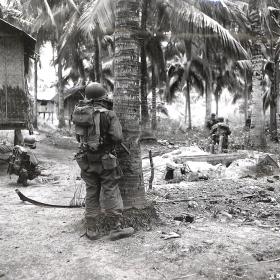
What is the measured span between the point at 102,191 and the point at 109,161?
0.39 meters

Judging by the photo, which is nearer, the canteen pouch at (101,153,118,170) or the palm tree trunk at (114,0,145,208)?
the canteen pouch at (101,153,118,170)

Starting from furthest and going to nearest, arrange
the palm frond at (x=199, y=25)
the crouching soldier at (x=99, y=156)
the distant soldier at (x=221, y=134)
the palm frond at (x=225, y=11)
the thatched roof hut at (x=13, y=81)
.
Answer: the palm frond at (x=225, y=11) → the palm frond at (x=199, y=25) → the distant soldier at (x=221, y=134) → the thatched roof hut at (x=13, y=81) → the crouching soldier at (x=99, y=156)

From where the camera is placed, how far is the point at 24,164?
8.37 meters

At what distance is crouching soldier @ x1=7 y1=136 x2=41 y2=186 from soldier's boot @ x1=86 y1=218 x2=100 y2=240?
4160mm

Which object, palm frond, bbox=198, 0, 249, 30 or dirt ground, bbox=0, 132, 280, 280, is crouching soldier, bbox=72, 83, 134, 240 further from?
palm frond, bbox=198, 0, 249, 30

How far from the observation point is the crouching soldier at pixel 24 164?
27.2 ft

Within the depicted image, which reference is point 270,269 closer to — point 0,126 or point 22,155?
point 22,155

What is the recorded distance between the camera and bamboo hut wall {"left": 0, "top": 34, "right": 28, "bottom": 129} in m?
11.3

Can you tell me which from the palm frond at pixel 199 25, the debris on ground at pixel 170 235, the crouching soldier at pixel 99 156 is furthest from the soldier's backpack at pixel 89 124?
the palm frond at pixel 199 25

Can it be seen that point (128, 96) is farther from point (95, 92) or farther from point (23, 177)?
point (23, 177)

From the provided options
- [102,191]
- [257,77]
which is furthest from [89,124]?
[257,77]

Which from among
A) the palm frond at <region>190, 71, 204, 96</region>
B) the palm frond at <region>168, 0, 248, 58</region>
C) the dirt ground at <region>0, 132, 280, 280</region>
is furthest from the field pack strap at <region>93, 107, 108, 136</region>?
the palm frond at <region>190, 71, 204, 96</region>

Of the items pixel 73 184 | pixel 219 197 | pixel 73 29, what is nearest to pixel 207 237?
pixel 219 197

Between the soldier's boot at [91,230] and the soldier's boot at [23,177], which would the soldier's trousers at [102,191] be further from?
the soldier's boot at [23,177]
